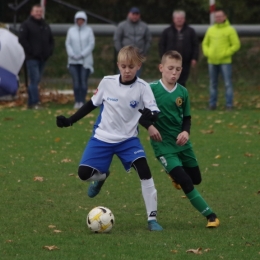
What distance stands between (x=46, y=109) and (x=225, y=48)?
13.0ft

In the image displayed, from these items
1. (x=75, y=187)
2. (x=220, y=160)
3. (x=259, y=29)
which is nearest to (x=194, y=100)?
(x=259, y=29)

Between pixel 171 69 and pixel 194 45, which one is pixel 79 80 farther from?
pixel 171 69

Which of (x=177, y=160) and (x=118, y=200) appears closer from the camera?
(x=177, y=160)

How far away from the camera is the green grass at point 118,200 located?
659 cm

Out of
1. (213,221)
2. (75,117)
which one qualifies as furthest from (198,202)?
(75,117)

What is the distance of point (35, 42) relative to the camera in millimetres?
16328

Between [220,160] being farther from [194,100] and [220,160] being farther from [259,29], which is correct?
[259,29]

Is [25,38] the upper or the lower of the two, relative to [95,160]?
lower

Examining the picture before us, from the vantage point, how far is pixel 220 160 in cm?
1149

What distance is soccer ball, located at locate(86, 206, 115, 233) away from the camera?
7.14m

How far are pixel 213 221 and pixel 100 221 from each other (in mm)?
1102

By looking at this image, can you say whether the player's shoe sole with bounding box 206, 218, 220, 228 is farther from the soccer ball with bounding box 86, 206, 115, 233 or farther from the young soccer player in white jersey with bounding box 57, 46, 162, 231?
the soccer ball with bounding box 86, 206, 115, 233

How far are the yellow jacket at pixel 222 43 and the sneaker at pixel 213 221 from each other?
9302 mm

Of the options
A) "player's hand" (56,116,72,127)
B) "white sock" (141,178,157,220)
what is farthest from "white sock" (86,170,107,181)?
"player's hand" (56,116,72,127)
